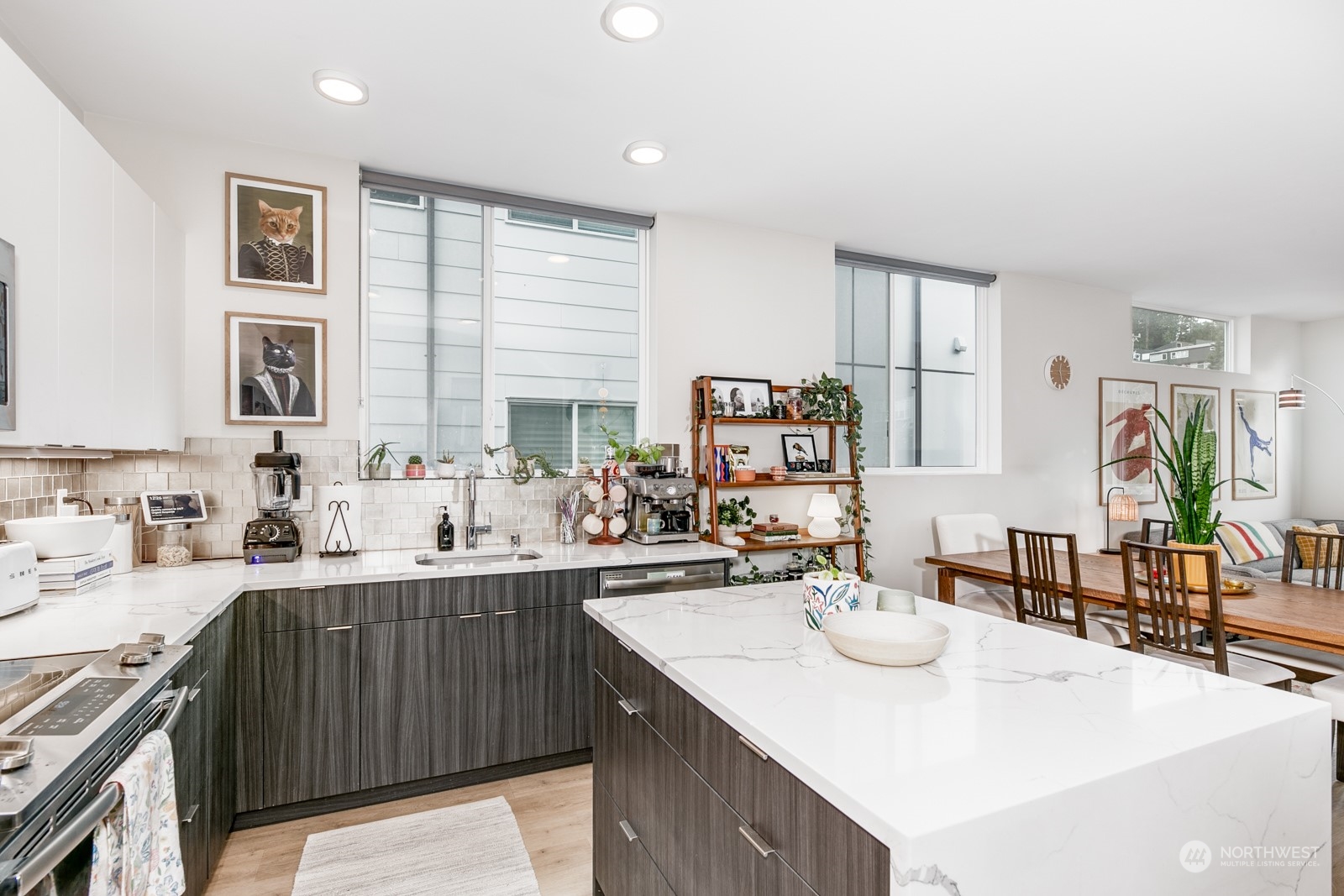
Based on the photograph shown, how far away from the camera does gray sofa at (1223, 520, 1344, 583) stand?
184 inches

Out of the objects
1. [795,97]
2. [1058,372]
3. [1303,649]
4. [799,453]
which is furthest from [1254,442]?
[795,97]

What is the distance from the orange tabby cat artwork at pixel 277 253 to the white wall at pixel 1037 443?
3357mm

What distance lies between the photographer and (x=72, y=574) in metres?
2.08

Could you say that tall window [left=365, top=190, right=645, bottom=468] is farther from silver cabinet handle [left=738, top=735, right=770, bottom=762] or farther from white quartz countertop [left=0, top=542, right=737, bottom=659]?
silver cabinet handle [left=738, top=735, right=770, bottom=762]

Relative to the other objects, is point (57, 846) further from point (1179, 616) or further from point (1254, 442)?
point (1254, 442)

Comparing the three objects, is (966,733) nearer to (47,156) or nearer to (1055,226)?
(47,156)

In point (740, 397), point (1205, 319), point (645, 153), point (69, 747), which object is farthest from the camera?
point (1205, 319)

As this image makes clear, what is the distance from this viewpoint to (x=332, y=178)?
120 inches

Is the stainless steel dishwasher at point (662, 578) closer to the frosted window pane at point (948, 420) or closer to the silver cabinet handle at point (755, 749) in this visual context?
the silver cabinet handle at point (755, 749)

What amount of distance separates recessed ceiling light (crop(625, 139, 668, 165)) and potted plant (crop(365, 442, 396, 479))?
5.61ft

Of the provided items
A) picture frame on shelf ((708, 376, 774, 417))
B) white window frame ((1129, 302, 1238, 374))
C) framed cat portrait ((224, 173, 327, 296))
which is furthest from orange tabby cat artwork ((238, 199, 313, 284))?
white window frame ((1129, 302, 1238, 374))

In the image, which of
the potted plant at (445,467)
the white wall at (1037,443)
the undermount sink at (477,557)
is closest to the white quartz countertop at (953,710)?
the undermount sink at (477,557)

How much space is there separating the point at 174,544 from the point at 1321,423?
8775mm

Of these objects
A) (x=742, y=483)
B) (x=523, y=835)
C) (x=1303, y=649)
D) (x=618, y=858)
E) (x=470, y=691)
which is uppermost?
(x=742, y=483)
